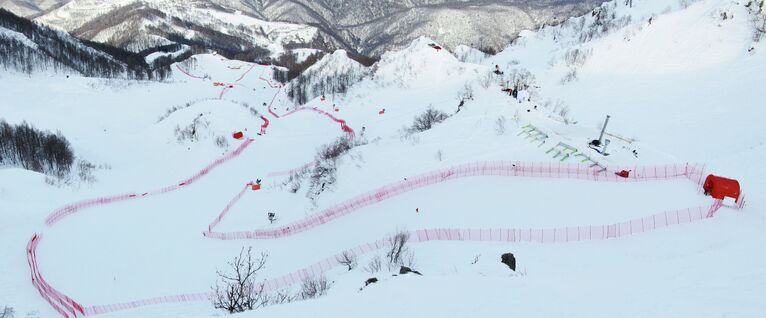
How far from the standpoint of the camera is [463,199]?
25500 mm

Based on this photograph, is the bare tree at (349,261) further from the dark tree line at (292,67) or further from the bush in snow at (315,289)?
the dark tree line at (292,67)

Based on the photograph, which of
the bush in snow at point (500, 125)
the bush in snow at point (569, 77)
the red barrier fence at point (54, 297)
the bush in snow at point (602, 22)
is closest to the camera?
the red barrier fence at point (54, 297)

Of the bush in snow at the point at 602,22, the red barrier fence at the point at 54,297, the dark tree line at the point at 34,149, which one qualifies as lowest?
the red barrier fence at the point at 54,297

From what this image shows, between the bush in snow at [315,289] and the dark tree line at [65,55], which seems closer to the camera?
the bush in snow at [315,289]

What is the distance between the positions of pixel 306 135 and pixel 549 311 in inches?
2006

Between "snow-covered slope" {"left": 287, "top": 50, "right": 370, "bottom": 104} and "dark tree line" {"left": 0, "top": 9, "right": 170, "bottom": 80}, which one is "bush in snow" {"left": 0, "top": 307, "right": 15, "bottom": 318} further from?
"dark tree line" {"left": 0, "top": 9, "right": 170, "bottom": 80}

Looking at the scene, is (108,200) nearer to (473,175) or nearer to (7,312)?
(7,312)

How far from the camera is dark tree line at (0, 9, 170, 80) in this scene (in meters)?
115

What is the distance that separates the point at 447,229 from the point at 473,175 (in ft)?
19.3

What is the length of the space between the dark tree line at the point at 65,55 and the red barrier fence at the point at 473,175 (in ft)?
378

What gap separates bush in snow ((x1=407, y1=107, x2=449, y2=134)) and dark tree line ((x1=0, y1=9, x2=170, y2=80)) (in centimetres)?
10903

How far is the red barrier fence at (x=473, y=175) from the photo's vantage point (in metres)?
23.1

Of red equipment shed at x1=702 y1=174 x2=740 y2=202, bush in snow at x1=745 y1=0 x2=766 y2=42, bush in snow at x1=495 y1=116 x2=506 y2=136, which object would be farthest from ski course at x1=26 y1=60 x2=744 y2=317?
bush in snow at x1=745 y1=0 x2=766 y2=42

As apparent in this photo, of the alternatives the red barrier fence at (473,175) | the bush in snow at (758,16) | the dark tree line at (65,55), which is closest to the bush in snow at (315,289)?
the red barrier fence at (473,175)
